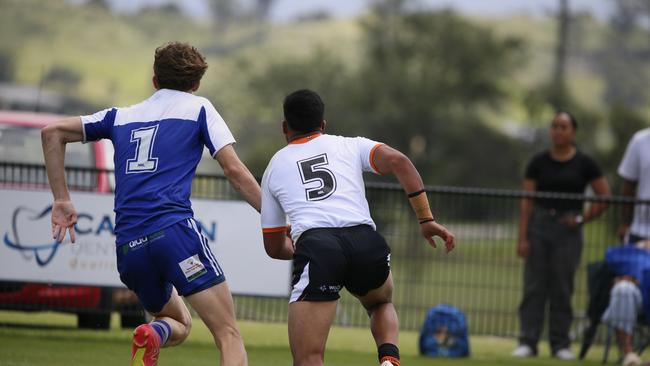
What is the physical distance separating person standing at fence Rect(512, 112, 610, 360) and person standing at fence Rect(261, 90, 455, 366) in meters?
4.85

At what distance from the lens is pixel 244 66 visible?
98125 mm

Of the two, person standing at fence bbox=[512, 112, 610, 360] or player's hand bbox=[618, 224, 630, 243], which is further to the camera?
person standing at fence bbox=[512, 112, 610, 360]

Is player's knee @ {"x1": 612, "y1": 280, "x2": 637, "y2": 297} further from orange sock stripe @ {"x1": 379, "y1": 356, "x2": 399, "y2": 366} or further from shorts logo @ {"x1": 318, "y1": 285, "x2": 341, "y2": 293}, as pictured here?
shorts logo @ {"x1": 318, "y1": 285, "x2": 341, "y2": 293}

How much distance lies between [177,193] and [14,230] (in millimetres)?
4653

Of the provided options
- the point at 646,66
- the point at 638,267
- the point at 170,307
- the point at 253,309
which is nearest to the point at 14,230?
the point at 253,309

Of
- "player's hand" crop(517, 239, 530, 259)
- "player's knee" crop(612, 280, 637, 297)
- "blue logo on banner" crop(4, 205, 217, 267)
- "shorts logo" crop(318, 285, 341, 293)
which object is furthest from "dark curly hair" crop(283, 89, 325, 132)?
"player's hand" crop(517, 239, 530, 259)

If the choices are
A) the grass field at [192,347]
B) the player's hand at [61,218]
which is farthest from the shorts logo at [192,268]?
the grass field at [192,347]

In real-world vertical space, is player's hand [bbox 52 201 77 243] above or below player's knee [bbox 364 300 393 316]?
above

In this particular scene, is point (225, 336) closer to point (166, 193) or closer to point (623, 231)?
point (166, 193)

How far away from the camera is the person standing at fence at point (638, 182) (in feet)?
38.5

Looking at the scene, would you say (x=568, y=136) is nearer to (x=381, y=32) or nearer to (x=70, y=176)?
(x=70, y=176)

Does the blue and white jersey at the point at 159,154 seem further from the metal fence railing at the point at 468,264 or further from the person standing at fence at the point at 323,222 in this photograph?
the metal fence railing at the point at 468,264

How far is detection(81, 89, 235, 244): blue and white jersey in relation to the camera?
22.9 ft

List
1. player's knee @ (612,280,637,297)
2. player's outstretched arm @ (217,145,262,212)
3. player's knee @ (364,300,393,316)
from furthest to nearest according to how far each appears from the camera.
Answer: player's knee @ (612,280,637,297)
player's knee @ (364,300,393,316)
player's outstretched arm @ (217,145,262,212)
